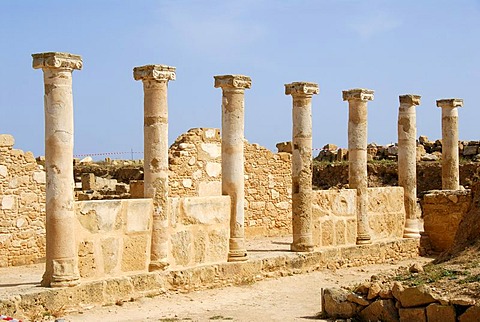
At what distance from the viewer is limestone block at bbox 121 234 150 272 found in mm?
11719

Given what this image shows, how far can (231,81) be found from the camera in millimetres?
13539

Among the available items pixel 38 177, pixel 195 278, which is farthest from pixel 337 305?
pixel 38 177

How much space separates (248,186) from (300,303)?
6.12 metres

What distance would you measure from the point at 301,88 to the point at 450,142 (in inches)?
259

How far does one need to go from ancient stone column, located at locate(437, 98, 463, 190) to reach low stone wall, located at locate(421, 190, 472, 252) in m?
1.90

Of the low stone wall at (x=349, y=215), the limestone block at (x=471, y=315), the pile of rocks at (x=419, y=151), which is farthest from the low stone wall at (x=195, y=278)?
the pile of rocks at (x=419, y=151)

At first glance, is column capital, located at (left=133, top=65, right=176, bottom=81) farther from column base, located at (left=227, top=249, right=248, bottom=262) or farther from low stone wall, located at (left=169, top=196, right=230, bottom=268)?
column base, located at (left=227, top=249, right=248, bottom=262)

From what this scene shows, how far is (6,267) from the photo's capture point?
13.9 meters

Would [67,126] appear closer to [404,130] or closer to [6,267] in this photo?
[6,267]

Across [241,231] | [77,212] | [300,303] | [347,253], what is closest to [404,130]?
[347,253]

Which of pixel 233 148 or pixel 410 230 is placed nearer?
pixel 233 148

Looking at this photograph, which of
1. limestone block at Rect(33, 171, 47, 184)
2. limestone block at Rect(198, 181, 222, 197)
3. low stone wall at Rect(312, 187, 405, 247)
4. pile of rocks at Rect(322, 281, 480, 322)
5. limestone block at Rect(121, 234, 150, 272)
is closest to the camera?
pile of rocks at Rect(322, 281, 480, 322)

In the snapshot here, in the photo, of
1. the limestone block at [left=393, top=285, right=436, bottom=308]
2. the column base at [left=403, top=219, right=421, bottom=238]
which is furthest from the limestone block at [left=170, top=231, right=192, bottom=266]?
the column base at [left=403, top=219, right=421, bottom=238]

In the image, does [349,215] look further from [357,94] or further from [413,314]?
[413,314]
